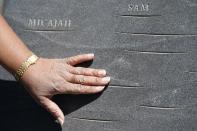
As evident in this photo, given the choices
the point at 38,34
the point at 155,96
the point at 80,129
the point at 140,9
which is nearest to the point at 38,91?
the point at 80,129

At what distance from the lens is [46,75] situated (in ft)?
4.59

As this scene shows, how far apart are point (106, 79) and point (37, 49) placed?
0.50m

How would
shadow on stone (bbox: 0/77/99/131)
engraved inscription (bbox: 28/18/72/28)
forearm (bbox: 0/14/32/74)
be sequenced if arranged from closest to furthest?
forearm (bbox: 0/14/32/74)
shadow on stone (bbox: 0/77/99/131)
engraved inscription (bbox: 28/18/72/28)

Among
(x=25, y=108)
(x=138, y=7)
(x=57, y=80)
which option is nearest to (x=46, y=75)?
(x=57, y=80)

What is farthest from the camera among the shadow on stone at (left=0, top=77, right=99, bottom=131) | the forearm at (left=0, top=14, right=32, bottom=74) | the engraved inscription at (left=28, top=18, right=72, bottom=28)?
the engraved inscription at (left=28, top=18, right=72, bottom=28)

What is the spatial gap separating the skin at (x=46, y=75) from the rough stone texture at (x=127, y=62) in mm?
107

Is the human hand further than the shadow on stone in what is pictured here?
No

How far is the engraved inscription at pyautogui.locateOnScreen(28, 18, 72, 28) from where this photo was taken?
164cm

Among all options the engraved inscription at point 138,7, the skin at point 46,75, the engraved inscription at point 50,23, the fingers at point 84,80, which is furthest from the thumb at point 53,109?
the engraved inscription at point 138,7

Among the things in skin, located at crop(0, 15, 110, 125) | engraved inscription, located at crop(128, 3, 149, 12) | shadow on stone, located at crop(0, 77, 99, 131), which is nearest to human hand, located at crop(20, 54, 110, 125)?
skin, located at crop(0, 15, 110, 125)

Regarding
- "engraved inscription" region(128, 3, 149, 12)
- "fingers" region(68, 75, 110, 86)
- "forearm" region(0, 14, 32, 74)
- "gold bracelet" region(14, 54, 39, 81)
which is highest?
"engraved inscription" region(128, 3, 149, 12)

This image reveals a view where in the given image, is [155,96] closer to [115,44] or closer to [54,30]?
[115,44]

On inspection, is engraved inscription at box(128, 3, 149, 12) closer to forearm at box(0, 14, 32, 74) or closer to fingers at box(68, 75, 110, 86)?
fingers at box(68, 75, 110, 86)

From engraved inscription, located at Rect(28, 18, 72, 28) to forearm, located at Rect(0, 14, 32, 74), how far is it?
11.9 inches
